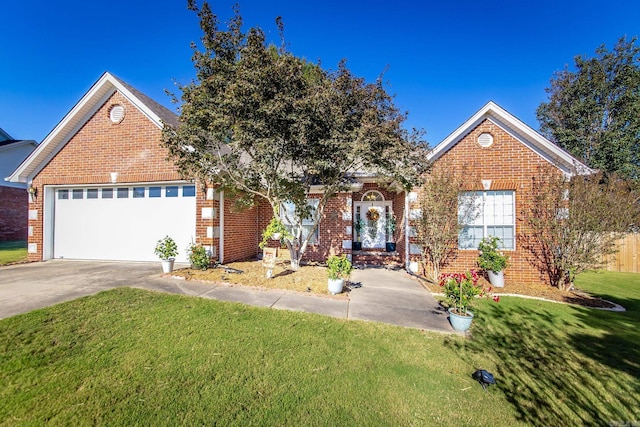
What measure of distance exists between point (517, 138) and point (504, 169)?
107cm

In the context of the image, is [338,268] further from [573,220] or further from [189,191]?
[573,220]

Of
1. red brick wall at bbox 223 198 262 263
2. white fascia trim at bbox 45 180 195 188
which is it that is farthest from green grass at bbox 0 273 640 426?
white fascia trim at bbox 45 180 195 188

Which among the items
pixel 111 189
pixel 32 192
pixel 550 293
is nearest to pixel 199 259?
pixel 111 189

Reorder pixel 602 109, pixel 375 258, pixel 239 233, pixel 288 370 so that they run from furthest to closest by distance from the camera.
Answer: pixel 602 109, pixel 375 258, pixel 239 233, pixel 288 370

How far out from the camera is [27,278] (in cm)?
706

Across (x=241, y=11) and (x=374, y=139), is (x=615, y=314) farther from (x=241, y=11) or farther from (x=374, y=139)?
(x=241, y=11)

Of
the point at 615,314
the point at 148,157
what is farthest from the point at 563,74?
the point at 148,157

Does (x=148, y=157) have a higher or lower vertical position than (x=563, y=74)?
lower

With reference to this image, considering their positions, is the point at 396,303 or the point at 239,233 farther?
the point at 239,233

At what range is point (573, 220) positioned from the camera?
24.6ft

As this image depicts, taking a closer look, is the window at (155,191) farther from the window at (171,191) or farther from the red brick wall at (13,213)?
the red brick wall at (13,213)

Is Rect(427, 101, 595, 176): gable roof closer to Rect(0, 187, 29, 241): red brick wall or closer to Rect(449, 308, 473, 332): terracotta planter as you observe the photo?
Rect(449, 308, 473, 332): terracotta planter

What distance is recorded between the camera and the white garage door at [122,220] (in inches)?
369

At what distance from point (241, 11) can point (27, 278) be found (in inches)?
355
